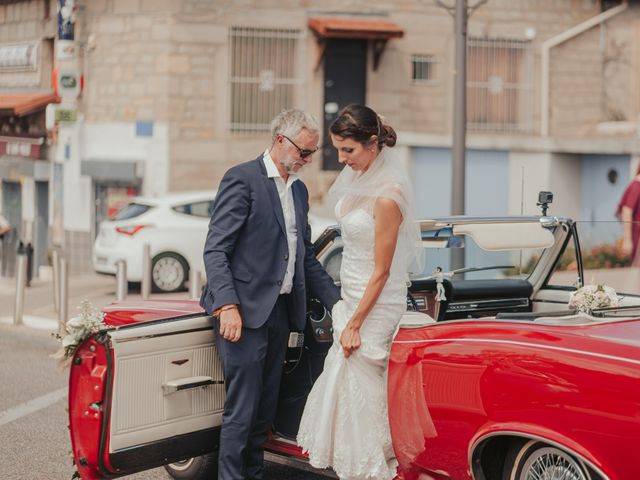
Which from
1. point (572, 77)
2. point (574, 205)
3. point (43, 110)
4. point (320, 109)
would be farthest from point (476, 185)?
point (43, 110)

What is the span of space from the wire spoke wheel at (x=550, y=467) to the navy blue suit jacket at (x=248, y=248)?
148cm

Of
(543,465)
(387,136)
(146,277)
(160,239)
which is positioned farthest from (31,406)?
(160,239)

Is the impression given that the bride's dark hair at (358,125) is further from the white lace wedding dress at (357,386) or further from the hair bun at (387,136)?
the white lace wedding dress at (357,386)

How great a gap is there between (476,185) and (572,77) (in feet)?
21.6

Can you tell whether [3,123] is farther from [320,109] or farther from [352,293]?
[352,293]

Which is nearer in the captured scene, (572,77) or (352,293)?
(352,293)

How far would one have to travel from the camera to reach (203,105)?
22.5 m

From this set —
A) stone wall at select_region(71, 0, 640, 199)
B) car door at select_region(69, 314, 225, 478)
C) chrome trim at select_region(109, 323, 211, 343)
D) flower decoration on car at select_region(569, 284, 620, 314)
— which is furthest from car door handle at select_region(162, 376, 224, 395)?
stone wall at select_region(71, 0, 640, 199)

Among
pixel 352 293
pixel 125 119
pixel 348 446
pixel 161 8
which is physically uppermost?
pixel 161 8

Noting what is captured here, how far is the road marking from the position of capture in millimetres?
8453

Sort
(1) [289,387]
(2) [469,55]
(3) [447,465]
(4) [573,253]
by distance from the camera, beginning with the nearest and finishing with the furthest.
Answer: (3) [447,465] < (1) [289,387] < (4) [573,253] < (2) [469,55]

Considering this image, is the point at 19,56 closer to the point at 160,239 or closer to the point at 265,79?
the point at 265,79

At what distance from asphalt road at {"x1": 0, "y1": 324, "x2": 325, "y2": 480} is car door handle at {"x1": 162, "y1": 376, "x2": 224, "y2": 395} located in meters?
1.33

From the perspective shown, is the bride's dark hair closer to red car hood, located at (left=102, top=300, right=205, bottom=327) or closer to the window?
red car hood, located at (left=102, top=300, right=205, bottom=327)
